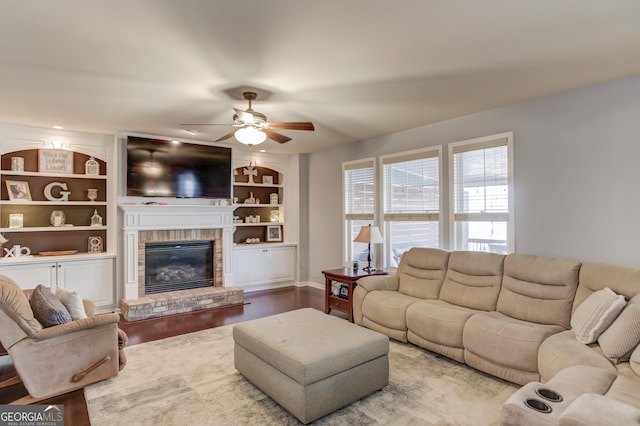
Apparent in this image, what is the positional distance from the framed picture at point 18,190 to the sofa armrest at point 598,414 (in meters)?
6.11

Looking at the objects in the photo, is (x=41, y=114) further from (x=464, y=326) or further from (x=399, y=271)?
(x=464, y=326)

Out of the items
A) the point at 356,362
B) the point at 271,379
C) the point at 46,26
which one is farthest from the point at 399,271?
the point at 46,26

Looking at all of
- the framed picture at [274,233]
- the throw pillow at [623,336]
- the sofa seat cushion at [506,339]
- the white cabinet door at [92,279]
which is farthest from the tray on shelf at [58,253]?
the throw pillow at [623,336]

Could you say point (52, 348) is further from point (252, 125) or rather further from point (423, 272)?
point (423, 272)

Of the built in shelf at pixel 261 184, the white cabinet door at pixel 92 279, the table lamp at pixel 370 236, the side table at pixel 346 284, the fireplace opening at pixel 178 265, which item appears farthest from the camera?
the built in shelf at pixel 261 184

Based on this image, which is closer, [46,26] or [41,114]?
[46,26]

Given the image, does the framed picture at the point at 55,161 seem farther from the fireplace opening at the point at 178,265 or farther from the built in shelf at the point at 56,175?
the fireplace opening at the point at 178,265

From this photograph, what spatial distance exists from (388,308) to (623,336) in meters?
2.01

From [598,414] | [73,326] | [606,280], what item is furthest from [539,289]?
[73,326]

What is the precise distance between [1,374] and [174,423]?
2.07 meters

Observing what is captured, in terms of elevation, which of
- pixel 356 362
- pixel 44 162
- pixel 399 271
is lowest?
pixel 356 362

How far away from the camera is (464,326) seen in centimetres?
328

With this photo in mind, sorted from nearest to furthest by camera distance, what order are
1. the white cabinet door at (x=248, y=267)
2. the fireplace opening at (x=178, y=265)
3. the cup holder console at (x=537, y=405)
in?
the cup holder console at (x=537, y=405) < the fireplace opening at (x=178, y=265) < the white cabinet door at (x=248, y=267)

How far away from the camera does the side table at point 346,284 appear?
185 inches
